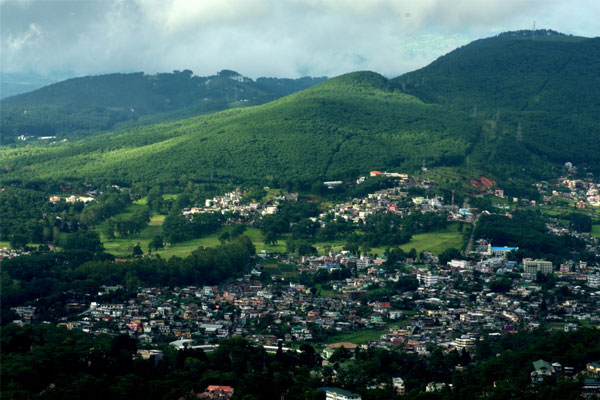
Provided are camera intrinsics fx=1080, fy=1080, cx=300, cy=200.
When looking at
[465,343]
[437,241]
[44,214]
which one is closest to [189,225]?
[44,214]

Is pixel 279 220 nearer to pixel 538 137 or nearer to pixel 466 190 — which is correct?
pixel 466 190

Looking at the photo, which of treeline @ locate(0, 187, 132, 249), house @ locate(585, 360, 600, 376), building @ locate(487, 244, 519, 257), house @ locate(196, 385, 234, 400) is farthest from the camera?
treeline @ locate(0, 187, 132, 249)

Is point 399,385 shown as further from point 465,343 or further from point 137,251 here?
point 137,251

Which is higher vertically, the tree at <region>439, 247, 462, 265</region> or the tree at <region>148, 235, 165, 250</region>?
the tree at <region>148, 235, 165, 250</region>

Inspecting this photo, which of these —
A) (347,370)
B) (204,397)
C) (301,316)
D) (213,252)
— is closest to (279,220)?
(213,252)

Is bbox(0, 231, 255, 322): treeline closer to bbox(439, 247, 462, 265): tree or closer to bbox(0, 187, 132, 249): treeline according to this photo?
bbox(0, 187, 132, 249): treeline

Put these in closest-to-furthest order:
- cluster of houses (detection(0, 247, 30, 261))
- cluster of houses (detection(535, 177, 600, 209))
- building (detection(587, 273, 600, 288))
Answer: cluster of houses (detection(0, 247, 30, 261)) → building (detection(587, 273, 600, 288)) → cluster of houses (detection(535, 177, 600, 209))

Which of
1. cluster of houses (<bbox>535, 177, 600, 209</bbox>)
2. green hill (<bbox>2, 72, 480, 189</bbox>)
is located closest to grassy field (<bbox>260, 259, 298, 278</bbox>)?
green hill (<bbox>2, 72, 480, 189</bbox>)

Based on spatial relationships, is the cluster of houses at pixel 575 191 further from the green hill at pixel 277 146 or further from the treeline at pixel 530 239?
the treeline at pixel 530 239
